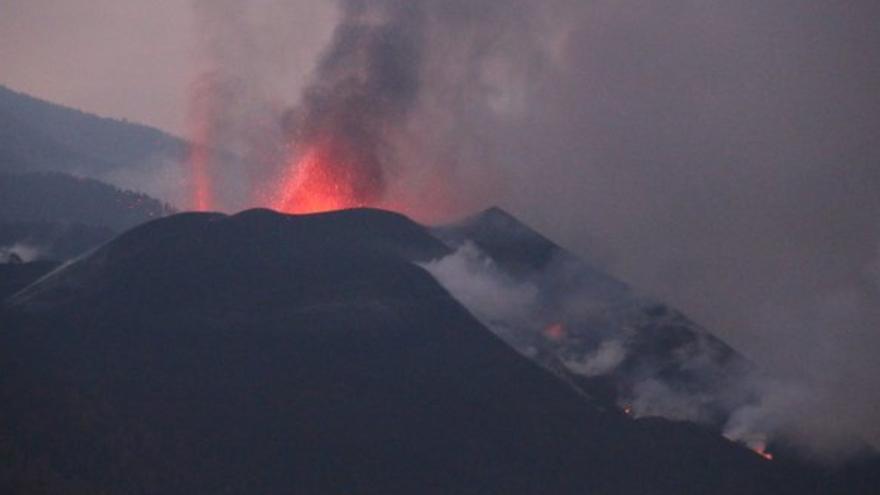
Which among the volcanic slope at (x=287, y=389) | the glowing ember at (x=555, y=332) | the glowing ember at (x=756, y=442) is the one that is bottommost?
the volcanic slope at (x=287, y=389)

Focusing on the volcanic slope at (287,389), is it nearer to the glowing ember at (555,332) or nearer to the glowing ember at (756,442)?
the glowing ember at (756,442)

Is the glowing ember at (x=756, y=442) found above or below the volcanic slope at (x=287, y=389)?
above

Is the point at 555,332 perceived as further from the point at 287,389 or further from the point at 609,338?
the point at 287,389

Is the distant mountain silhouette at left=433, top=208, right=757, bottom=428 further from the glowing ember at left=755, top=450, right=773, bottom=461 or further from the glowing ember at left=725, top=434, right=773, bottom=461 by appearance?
the glowing ember at left=755, top=450, right=773, bottom=461

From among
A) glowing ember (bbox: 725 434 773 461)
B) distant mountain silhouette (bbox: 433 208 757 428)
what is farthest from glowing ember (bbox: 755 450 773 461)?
distant mountain silhouette (bbox: 433 208 757 428)

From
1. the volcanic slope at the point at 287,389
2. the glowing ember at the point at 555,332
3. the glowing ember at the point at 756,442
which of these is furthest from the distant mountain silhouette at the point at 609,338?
the volcanic slope at the point at 287,389

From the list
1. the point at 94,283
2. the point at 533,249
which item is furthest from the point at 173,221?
the point at 533,249
